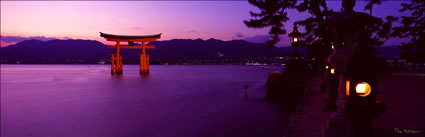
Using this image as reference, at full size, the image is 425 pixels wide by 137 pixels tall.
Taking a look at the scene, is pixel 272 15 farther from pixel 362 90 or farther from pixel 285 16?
pixel 362 90

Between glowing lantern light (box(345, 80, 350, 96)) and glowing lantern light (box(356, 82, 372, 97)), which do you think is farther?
glowing lantern light (box(345, 80, 350, 96))

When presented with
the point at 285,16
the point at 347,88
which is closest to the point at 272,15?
the point at 285,16

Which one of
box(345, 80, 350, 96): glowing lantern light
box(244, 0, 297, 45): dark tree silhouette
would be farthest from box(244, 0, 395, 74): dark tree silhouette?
box(345, 80, 350, 96): glowing lantern light

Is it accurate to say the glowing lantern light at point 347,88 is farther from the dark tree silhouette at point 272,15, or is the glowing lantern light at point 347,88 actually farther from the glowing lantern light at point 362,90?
the dark tree silhouette at point 272,15

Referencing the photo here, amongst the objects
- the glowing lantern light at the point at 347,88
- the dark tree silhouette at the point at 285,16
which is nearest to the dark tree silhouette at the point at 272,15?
the dark tree silhouette at the point at 285,16

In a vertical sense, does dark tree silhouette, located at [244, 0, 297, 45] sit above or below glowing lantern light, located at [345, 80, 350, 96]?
above

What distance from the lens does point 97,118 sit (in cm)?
1441

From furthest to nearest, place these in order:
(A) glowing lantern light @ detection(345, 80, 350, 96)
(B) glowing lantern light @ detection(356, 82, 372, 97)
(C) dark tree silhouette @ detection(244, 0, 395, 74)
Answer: (C) dark tree silhouette @ detection(244, 0, 395, 74) → (A) glowing lantern light @ detection(345, 80, 350, 96) → (B) glowing lantern light @ detection(356, 82, 372, 97)

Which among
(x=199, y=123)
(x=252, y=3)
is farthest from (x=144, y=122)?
(x=252, y=3)

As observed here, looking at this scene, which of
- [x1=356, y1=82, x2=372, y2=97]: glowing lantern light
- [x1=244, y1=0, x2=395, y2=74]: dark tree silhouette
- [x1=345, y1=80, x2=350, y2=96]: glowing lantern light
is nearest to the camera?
[x1=356, y1=82, x2=372, y2=97]: glowing lantern light

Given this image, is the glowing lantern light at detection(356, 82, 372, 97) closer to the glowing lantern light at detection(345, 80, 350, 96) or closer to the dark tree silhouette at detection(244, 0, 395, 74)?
the glowing lantern light at detection(345, 80, 350, 96)

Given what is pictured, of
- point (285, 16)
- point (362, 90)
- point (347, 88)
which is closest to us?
point (362, 90)

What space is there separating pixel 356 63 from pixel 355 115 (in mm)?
626

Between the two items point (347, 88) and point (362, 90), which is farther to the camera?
point (347, 88)
